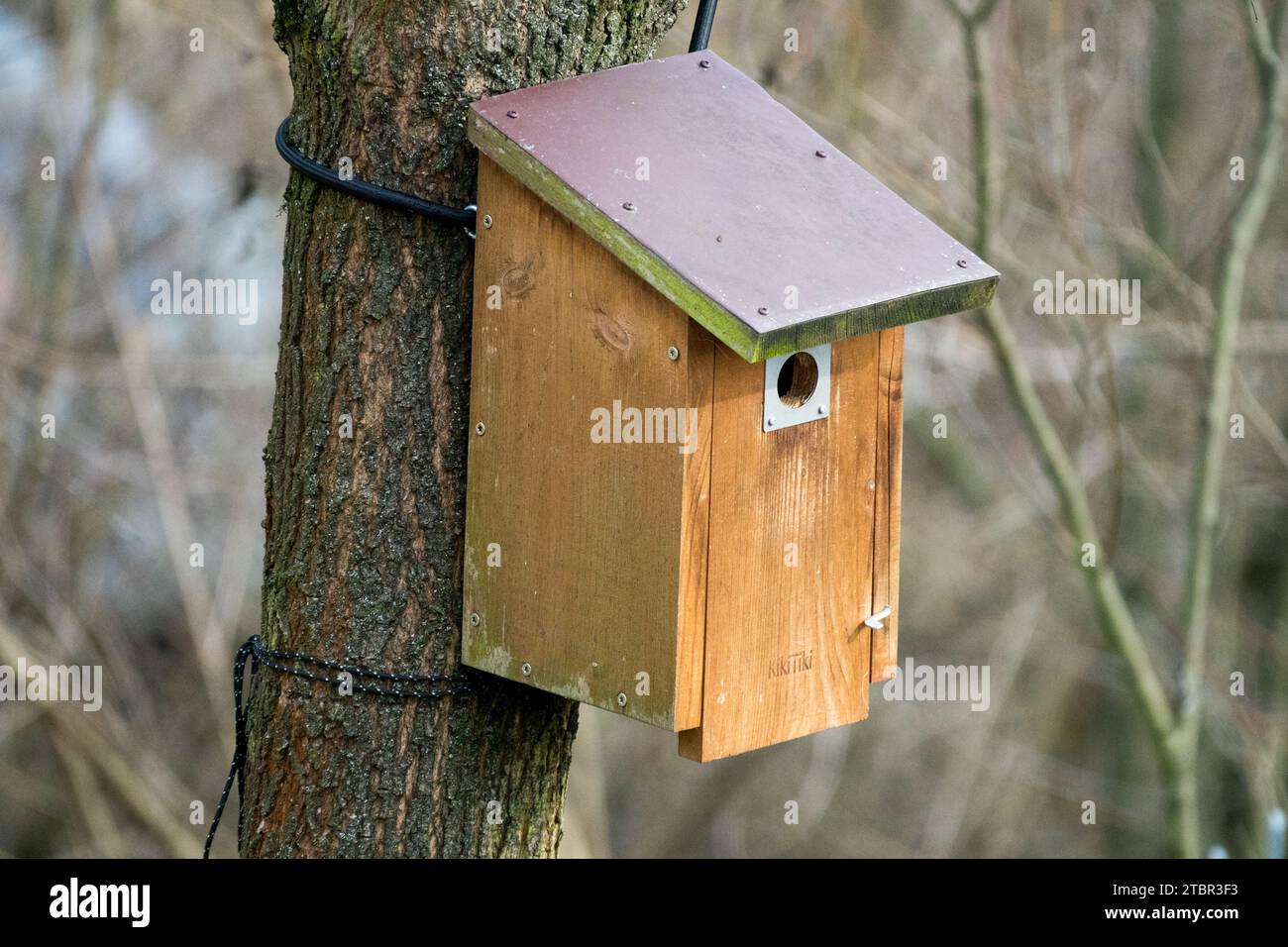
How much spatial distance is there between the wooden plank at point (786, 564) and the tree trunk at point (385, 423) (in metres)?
0.43

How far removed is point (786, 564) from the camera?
7.39ft

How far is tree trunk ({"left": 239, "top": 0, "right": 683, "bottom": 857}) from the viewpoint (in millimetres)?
2320

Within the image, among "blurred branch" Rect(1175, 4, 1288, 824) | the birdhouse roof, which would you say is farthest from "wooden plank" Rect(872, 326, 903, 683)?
"blurred branch" Rect(1175, 4, 1288, 824)

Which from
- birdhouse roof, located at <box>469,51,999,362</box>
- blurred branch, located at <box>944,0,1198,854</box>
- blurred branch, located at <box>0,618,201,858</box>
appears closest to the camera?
birdhouse roof, located at <box>469,51,999,362</box>

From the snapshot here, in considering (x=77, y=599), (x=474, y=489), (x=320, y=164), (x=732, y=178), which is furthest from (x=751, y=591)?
(x=77, y=599)

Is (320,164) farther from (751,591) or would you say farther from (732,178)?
(751,591)

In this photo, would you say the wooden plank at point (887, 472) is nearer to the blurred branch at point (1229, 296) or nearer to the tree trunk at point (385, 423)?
the tree trunk at point (385, 423)

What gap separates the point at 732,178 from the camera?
226 centimetres

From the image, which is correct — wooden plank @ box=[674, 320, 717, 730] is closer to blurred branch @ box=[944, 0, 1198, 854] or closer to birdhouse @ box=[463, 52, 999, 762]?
birdhouse @ box=[463, 52, 999, 762]

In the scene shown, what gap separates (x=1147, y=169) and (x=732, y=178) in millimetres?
4219

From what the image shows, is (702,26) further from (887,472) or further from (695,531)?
(695,531)

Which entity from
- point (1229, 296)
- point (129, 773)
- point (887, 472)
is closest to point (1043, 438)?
point (1229, 296)

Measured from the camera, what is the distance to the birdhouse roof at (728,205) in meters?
2.04

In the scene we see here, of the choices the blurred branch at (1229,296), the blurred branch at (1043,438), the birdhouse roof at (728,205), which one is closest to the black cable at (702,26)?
the birdhouse roof at (728,205)
